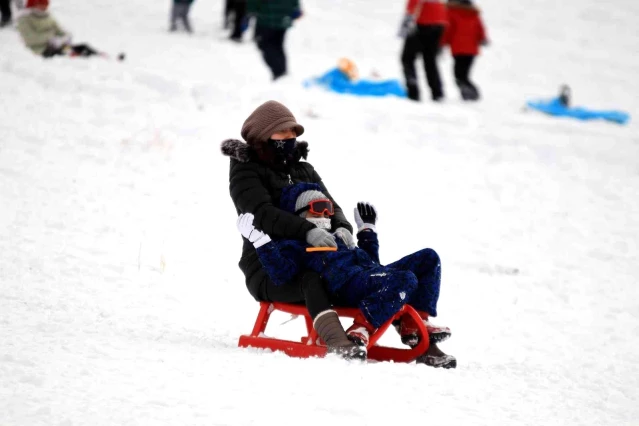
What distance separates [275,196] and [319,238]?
420 mm

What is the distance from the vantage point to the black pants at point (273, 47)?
11.2 m

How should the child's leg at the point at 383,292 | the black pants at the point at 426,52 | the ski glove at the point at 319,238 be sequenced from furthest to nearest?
the black pants at the point at 426,52 < the ski glove at the point at 319,238 < the child's leg at the point at 383,292

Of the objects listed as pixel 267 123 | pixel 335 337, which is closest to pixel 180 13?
pixel 267 123

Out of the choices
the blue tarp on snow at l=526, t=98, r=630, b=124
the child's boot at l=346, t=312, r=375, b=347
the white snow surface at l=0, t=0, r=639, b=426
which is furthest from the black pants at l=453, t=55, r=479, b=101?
the child's boot at l=346, t=312, r=375, b=347

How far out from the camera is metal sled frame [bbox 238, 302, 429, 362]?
418cm

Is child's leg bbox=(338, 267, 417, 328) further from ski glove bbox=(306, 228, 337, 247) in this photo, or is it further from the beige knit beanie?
the beige knit beanie

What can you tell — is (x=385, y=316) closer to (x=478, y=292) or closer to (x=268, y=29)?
(x=478, y=292)

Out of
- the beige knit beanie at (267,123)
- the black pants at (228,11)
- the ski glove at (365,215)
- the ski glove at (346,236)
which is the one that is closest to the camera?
the ski glove at (346,236)

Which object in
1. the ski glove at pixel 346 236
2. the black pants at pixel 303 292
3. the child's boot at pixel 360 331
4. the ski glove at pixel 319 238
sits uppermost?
the ski glove at pixel 319 238

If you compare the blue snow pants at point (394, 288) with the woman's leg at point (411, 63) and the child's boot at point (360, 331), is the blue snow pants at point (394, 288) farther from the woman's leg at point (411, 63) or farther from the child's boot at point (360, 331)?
the woman's leg at point (411, 63)

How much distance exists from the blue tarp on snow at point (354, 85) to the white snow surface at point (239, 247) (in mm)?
878

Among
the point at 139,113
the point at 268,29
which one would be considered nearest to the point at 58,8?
the point at 268,29

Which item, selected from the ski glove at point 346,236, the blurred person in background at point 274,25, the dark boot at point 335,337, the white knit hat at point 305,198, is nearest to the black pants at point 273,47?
the blurred person in background at point 274,25

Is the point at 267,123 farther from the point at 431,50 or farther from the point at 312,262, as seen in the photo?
the point at 431,50
